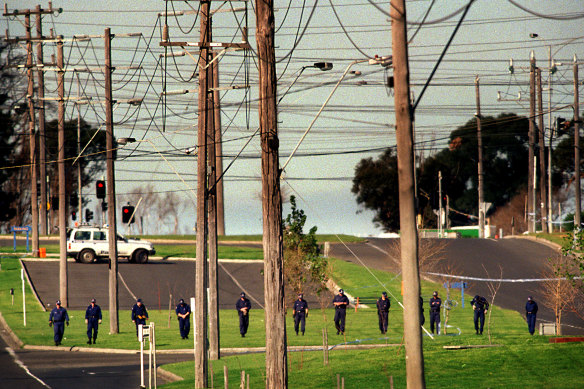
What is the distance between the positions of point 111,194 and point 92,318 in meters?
4.97

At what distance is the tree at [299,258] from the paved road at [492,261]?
6.39ft

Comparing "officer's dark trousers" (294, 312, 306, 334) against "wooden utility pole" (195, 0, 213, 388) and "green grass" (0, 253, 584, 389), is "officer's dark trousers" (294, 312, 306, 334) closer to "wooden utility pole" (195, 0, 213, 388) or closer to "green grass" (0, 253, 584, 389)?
"green grass" (0, 253, 584, 389)

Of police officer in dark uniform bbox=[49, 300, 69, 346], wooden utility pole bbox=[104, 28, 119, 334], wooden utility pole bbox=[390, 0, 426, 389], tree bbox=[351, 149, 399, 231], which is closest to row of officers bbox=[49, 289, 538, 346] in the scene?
police officer in dark uniform bbox=[49, 300, 69, 346]

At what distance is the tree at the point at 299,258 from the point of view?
1553 inches

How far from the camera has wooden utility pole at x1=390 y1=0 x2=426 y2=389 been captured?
11.9 metres

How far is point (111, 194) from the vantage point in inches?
1329

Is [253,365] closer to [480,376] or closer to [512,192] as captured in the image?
[480,376]

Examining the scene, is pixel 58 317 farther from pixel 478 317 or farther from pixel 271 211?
pixel 271 211

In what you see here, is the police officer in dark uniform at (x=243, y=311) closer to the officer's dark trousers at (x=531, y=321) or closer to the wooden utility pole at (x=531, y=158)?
the officer's dark trousers at (x=531, y=321)

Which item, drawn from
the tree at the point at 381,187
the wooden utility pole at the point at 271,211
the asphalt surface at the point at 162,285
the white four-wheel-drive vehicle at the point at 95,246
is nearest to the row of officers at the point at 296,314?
the asphalt surface at the point at 162,285

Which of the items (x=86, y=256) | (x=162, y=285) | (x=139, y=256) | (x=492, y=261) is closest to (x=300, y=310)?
(x=162, y=285)

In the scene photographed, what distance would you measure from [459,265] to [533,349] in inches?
1125

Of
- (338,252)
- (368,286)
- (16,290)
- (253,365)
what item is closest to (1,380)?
(253,365)

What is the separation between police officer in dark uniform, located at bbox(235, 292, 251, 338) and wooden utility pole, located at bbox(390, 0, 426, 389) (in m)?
20.5
